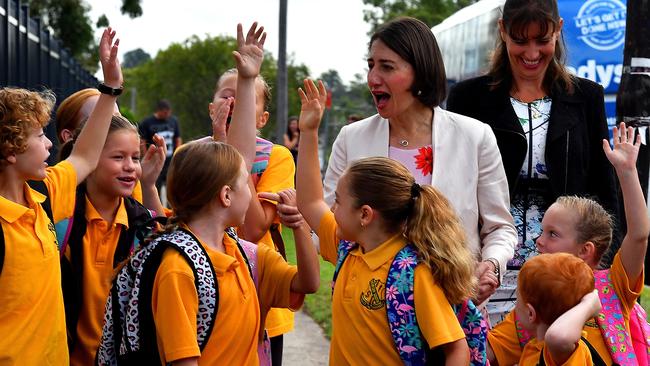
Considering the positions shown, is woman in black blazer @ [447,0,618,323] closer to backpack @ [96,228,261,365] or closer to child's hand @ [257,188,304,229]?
child's hand @ [257,188,304,229]

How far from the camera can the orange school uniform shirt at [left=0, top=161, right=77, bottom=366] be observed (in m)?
3.14

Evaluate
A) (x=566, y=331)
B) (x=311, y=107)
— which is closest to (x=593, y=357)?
(x=566, y=331)

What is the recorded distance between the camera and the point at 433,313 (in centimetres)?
309

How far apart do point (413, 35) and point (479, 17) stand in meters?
11.9

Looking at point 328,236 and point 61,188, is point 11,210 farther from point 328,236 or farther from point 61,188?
point 328,236

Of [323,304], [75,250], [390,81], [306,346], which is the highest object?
[390,81]

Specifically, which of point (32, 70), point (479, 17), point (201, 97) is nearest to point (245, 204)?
point (32, 70)

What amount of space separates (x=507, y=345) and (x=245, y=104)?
54.2 inches

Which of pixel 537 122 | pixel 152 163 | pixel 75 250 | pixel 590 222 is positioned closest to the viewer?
pixel 75 250

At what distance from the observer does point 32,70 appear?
1048 centimetres

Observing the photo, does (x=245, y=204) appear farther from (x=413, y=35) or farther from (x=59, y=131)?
(x=59, y=131)

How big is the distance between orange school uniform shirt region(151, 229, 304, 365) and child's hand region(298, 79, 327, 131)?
1.67 ft

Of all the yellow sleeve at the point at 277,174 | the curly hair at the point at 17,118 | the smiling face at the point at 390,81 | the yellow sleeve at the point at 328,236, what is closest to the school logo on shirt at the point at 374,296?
the yellow sleeve at the point at 328,236

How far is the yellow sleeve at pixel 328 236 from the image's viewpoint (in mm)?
→ 3680
